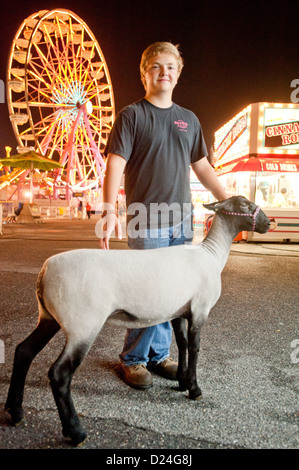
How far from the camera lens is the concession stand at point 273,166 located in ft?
34.1

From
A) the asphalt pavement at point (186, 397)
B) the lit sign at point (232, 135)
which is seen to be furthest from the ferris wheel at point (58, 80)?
the asphalt pavement at point (186, 397)

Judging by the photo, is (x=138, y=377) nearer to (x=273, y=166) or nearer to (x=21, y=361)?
(x=21, y=361)

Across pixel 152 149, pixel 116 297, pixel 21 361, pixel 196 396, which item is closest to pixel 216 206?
pixel 152 149

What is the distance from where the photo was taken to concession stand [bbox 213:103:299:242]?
10383 mm

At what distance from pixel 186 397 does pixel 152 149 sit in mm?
1588

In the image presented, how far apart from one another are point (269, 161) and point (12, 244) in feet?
26.8

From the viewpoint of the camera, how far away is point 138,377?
2.16 m

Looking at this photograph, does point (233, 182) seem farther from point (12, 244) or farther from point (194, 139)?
point (194, 139)

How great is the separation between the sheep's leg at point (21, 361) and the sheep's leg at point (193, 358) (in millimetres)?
766

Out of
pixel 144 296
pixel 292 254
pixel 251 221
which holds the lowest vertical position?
pixel 292 254

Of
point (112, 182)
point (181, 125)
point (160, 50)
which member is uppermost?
point (160, 50)

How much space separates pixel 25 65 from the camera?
63.3 ft

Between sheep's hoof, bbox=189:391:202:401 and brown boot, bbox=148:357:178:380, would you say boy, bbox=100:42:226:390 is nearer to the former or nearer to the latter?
brown boot, bbox=148:357:178:380
